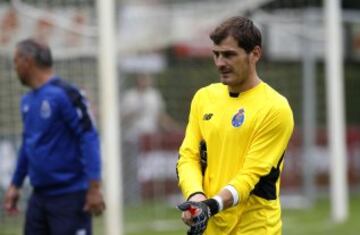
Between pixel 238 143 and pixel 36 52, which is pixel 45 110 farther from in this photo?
pixel 238 143

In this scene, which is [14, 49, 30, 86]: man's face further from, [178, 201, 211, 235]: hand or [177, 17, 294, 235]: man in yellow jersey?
[178, 201, 211, 235]: hand

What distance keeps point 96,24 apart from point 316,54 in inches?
297

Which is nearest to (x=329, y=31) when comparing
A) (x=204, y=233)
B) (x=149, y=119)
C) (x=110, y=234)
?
(x=149, y=119)

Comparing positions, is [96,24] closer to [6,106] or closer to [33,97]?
[6,106]

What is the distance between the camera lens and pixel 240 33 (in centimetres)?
577

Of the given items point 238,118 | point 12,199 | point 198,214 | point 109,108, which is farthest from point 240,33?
point 109,108

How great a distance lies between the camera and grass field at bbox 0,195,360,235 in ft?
44.0

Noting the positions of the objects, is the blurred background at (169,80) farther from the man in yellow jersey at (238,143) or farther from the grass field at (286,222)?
the man in yellow jersey at (238,143)

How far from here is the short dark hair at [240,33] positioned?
5766 mm

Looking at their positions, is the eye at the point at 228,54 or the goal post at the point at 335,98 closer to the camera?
the eye at the point at 228,54

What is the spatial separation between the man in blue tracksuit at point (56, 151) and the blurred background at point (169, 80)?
109 inches

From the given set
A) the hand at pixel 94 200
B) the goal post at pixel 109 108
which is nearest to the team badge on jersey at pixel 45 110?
the hand at pixel 94 200

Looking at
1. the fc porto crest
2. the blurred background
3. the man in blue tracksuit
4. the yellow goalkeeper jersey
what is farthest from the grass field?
the fc porto crest

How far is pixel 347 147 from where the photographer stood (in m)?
19.8
